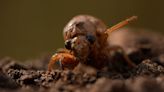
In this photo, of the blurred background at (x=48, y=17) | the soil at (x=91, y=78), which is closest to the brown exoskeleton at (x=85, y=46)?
the soil at (x=91, y=78)

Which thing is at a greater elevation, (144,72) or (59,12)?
(59,12)

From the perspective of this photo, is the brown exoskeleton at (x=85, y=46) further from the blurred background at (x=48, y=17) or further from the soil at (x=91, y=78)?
the blurred background at (x=48, y=17)

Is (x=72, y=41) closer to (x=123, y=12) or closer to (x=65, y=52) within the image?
(x=65, y=52)

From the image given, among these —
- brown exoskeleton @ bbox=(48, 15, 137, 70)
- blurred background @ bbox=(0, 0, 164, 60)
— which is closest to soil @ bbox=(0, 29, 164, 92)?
brown exoskeleton @ bbox=(48, 15, 137, 70)

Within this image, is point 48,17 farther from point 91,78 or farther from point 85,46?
point 91,78

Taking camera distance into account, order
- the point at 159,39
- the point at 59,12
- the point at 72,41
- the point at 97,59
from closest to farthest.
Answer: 1. the point at 72,41
2. the point at 97,59
3. the point at 159,39
4. the point at 59,12

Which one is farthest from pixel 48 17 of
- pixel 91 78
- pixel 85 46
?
pixel 91 78

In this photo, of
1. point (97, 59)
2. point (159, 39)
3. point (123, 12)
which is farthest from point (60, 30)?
point (97, 59)
